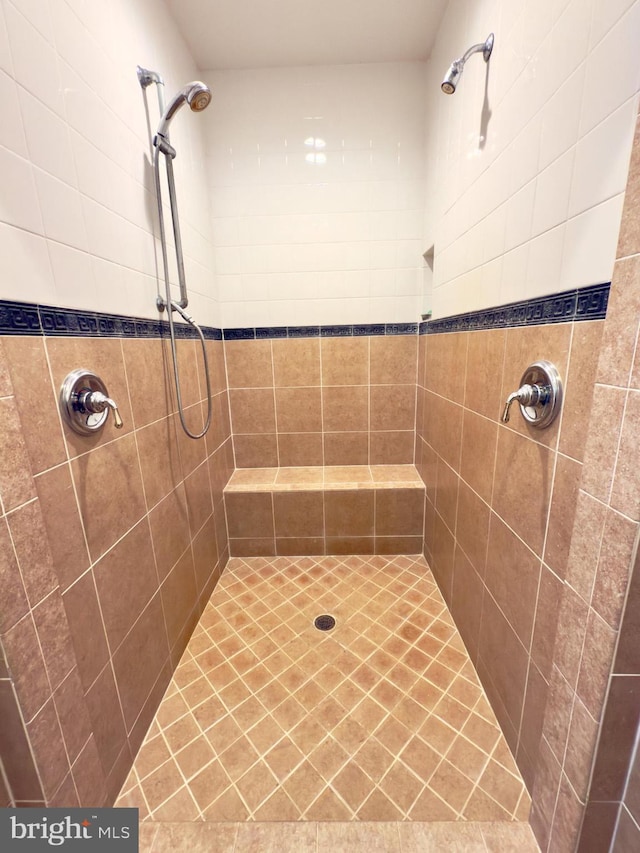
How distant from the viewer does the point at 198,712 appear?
1.23 m

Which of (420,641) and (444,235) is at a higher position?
(444,235)

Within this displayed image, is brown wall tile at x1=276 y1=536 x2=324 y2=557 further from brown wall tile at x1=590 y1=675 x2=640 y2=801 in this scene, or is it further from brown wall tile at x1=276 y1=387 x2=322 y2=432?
brown wall tile at x1=590 y1=675 x2=640 y2=801

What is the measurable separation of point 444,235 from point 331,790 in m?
2.19

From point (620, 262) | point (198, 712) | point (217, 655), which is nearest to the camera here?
point (620, 262)

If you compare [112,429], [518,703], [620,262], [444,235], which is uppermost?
[444,235]

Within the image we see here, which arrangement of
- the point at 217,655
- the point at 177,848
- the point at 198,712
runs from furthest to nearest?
the point at 217,655 < the point at 198,712 < the point at 177,848

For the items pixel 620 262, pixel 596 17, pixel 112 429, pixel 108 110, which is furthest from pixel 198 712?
pixel 596 17

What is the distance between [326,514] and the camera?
2076 mm

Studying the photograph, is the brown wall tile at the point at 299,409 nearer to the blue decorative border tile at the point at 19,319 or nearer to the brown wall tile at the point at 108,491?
the brown wall tile at the point at 108,491

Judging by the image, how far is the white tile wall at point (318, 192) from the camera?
1856 mm

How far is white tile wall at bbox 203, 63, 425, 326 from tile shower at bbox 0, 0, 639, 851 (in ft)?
0.06

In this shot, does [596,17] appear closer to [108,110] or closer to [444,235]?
[444,235]

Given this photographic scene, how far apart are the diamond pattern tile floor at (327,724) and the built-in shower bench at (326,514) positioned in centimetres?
39

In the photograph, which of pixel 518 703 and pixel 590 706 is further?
pixel 518 703
